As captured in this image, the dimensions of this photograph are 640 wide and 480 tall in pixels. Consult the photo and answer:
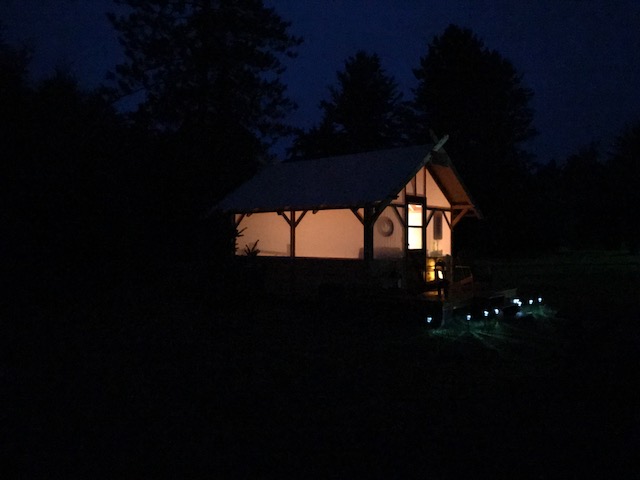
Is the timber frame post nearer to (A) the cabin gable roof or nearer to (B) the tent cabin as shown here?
(B) the tent cabin

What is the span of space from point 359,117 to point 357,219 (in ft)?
100

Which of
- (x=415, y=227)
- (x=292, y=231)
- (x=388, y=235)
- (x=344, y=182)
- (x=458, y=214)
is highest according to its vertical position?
(x=344, y=182)

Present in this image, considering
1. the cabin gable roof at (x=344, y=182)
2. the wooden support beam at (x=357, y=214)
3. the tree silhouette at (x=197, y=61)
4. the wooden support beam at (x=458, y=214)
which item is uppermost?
the tree silhouette at (x=197, y=61)

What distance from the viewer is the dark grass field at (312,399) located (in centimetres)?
506

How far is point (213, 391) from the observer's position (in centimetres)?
716

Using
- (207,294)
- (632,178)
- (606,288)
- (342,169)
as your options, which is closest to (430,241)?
(342,169)

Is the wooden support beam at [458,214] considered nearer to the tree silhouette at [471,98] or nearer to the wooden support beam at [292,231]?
the wooden support beam at [292,231]

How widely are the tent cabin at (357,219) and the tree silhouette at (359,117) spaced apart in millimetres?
24596

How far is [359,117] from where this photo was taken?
43.7 metres

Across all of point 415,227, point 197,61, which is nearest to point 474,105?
point 197,61

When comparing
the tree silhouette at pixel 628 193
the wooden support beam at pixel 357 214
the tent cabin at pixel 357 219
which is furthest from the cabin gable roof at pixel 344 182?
the tree silhouette at pixel 628 193

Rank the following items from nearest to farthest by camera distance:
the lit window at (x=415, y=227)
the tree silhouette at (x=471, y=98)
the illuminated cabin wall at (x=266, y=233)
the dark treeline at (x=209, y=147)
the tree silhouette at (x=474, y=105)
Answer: the dark treeline at (x=209, y=147) < the lit window at (x=415, y=227) < the illuminated cabin wall at (x=266, y=233) < the tree silhouette at (x=474, y=105) < the tree silhouette at (x=471, y=98)

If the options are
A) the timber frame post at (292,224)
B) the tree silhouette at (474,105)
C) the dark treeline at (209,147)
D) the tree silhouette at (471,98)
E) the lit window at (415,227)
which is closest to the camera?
the dark treeline at (209,147)

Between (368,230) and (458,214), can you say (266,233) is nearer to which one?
(368,230)
